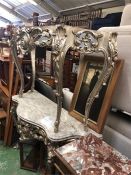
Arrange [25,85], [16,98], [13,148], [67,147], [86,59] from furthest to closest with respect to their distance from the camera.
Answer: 1. [13,148]
2. [25,85]
3. [16,98]
4. [86,59]
5. [67,147]

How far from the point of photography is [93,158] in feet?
3.06

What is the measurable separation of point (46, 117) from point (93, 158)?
1.84 feet

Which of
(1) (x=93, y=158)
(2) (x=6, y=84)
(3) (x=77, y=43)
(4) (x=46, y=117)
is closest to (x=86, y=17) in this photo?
(2) (x=6, y=84)

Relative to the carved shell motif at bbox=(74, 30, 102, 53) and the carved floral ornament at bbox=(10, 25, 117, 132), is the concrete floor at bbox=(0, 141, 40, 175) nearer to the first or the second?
the carved floral ornament at bbox=(10, 25, 117, 132)

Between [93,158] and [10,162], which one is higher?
[93,158]

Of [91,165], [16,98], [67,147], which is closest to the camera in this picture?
[91,165]

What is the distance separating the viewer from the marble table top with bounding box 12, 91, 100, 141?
3.89 feet

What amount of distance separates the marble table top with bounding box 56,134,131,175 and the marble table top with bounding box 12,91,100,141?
148 mm

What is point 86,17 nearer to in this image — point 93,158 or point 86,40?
point 86,40

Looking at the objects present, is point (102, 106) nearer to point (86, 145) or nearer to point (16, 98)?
point (86, 145)

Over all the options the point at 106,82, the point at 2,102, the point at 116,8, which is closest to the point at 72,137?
the point at 106,82

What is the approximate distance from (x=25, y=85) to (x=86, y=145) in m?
1.18

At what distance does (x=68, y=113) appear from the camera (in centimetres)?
145

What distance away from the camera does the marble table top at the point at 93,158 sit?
86 cm
